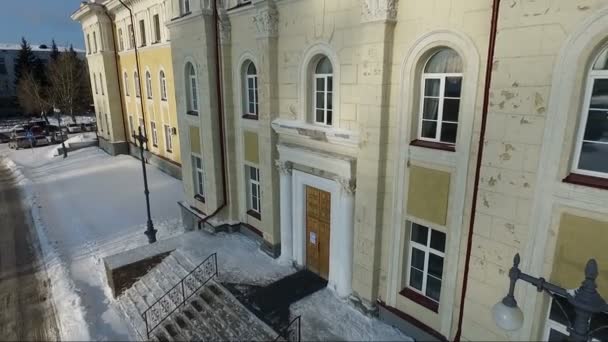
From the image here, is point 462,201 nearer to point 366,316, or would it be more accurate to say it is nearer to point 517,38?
point 517,38

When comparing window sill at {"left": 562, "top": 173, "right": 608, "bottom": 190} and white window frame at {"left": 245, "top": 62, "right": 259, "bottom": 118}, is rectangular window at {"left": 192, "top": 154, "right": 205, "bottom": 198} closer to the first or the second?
white window frame at {"left": 245, "top": 62, "right": 259, "bottom": 118}

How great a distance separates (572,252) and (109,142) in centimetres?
3446

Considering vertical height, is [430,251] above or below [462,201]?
below

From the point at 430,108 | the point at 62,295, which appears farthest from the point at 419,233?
the point at 62,295

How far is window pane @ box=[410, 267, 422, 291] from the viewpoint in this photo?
297 inches

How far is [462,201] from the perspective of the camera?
6.30 m

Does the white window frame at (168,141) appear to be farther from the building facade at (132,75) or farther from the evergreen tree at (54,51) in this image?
the evergreen tree at (54,51)

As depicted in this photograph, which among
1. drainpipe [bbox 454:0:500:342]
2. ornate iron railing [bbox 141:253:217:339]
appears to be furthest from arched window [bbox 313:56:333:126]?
ornate iron railing [bbox 141:253:217:339]

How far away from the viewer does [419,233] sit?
733cm

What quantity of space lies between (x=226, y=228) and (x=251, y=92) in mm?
5066

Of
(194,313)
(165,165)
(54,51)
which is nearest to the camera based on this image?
(194,313)

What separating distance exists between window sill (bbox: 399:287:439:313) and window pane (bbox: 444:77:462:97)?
4.22 metres

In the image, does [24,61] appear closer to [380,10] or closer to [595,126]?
[380,10]

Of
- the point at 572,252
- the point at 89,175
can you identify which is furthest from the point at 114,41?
the point at 572,252
